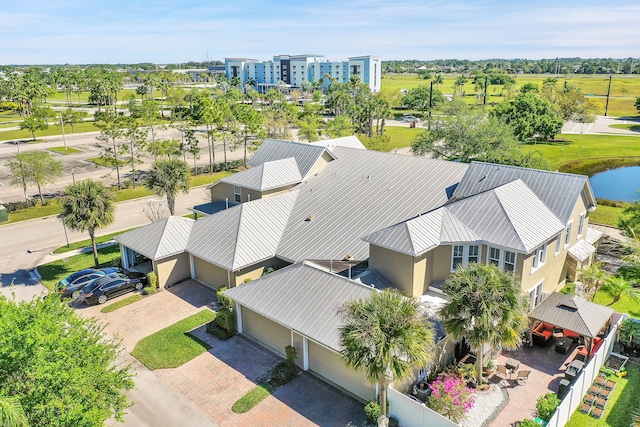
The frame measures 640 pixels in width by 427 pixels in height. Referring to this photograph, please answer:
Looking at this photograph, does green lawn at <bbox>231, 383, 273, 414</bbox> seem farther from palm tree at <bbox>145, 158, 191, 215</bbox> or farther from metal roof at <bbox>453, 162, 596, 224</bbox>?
palm tree at <bbox>145, 158, 191, 215</bbox>

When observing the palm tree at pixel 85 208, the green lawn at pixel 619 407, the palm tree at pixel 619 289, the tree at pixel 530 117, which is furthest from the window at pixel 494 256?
the tree at pixel 530 117

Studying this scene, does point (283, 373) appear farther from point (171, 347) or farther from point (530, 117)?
point (530, 117)

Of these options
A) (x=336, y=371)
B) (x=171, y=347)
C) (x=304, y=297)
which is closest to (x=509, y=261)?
(x=336, y=371)

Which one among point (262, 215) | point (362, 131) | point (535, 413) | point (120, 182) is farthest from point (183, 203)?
point (362, 131)

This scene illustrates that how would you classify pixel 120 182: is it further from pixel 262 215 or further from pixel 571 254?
pixel 571 254

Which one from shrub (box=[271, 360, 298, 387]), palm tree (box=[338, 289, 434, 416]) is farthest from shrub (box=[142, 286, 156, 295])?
palm tree (box=[338, 289, 434, 416])

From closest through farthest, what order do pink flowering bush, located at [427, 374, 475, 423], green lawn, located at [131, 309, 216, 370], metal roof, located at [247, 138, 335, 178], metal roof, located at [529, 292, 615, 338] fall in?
pink flowering bush, located at [427, 374, 475, 423] < metal roof, located at [529, 292, 615, 338] < green lawn, located at [131, 309, 216, 370] < metal roof, located at [247, 138, 335, 178]

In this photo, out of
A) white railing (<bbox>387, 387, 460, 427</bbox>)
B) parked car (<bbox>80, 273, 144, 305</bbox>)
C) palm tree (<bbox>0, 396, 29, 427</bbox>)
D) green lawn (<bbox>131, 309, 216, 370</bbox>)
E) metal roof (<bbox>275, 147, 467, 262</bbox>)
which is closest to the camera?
palm tree (<bbox>0, 396, 29, 427</bbox>)

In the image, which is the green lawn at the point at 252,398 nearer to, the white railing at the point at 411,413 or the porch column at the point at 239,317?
the porch column at the point at 239,317
